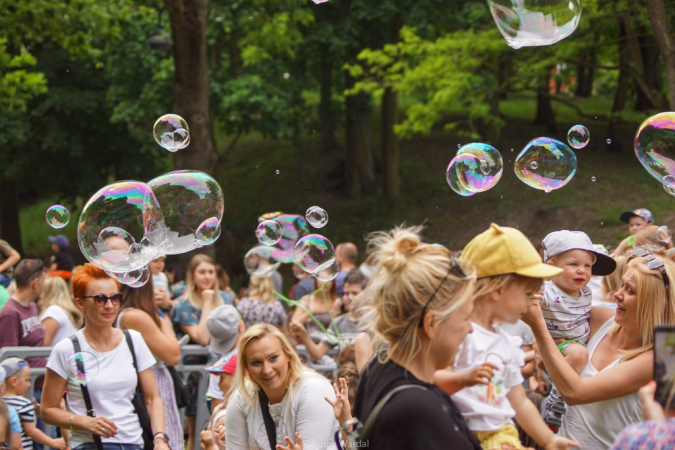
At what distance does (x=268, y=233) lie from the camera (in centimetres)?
639

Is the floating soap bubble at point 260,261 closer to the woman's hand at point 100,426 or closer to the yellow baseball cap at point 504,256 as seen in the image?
the woman's hand at point 100,426

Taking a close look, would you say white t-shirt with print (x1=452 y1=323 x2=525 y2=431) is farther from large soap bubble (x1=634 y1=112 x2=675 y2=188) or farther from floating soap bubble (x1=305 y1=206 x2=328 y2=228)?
floating soap bubble (x1=305 y1=206 x2=328 y2=228)

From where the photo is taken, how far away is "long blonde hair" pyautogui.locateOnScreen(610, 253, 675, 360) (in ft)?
10.7

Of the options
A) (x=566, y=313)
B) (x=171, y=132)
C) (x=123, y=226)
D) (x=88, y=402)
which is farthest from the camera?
(x=171, y=132)

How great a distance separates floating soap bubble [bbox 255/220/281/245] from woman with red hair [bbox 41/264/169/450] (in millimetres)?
1989

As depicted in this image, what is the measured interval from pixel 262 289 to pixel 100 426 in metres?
3.29

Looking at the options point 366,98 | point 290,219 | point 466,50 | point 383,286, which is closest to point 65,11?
point 466,50

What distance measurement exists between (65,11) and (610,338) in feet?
40.2

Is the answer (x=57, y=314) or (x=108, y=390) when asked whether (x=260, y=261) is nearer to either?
(x=57, y=314)

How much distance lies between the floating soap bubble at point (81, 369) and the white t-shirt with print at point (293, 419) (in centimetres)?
84

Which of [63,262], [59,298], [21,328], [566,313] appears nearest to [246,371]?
[566,313]

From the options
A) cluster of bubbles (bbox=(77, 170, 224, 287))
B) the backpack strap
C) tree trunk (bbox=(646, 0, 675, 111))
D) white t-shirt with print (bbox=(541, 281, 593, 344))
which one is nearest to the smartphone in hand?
white t-shirt with print (bbox=(541, 281, 593, 344))

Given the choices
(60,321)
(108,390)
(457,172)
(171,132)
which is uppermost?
(171,132)

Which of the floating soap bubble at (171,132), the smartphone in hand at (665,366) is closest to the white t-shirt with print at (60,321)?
the floating soap bubble at (171,132)
